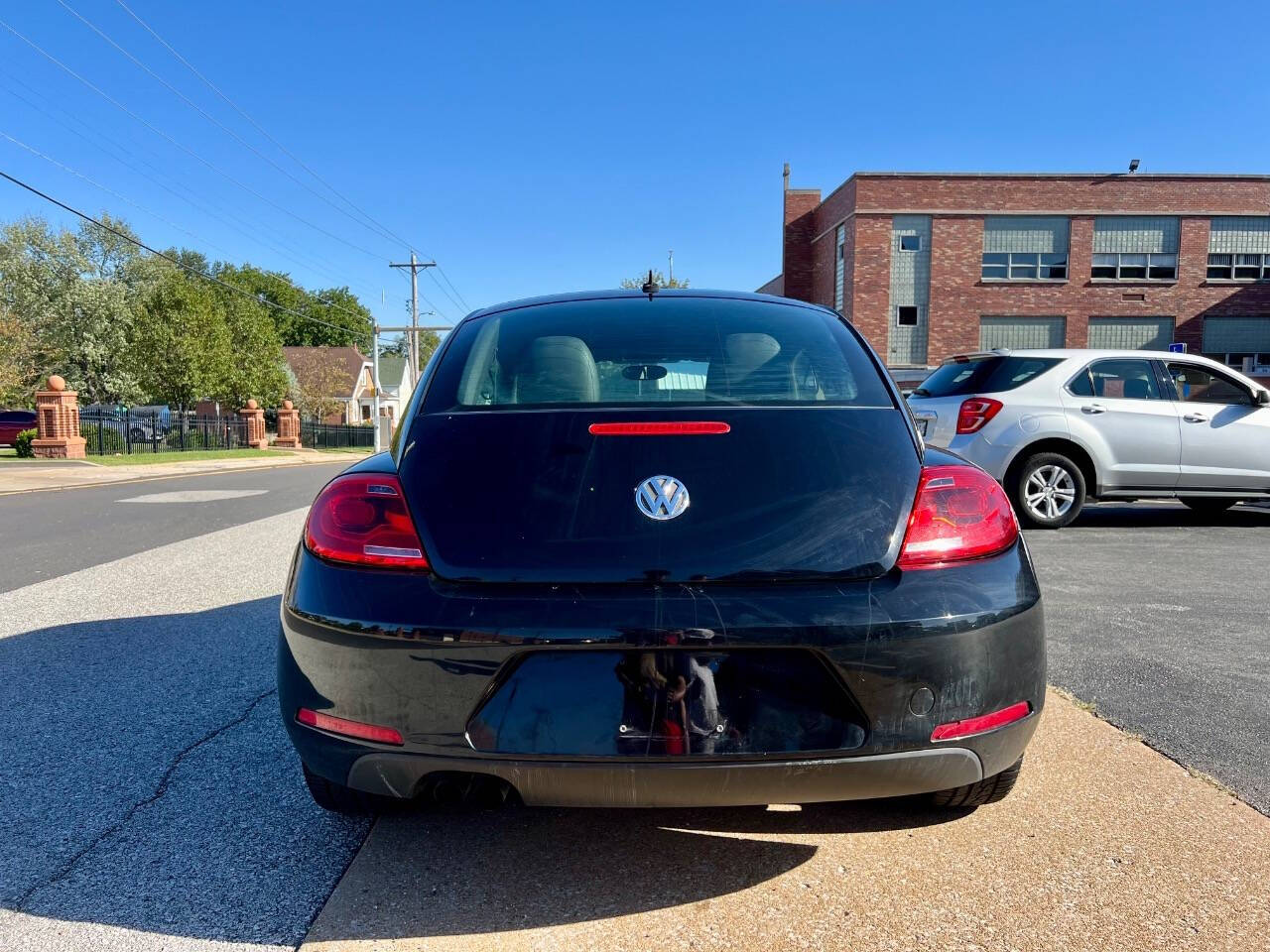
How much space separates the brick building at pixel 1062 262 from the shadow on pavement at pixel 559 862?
3186cm

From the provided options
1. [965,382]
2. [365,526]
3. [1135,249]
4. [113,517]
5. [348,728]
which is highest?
[1135,249]

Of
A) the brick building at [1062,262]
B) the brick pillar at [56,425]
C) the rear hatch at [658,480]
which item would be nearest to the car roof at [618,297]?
the rear hatch at [658,480]

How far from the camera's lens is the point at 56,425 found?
24531 millimetres

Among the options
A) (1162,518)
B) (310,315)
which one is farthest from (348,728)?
(310,315)

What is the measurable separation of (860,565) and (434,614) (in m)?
0.93

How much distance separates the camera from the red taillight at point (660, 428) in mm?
2016

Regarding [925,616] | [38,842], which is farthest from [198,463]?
[925,616]

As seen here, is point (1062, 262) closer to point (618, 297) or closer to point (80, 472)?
point (80, 472)

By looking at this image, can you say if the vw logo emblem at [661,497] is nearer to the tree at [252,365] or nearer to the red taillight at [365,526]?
the red taillight at [365,526]

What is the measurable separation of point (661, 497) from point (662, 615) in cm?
27

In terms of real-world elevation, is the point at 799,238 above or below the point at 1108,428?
above

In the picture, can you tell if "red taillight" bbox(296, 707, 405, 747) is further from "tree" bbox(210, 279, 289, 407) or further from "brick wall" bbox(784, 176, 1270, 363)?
"tree" bbox(210, 279, 289, 407)

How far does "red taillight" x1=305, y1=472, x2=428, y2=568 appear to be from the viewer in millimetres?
1929

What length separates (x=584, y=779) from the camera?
1.81 metres
